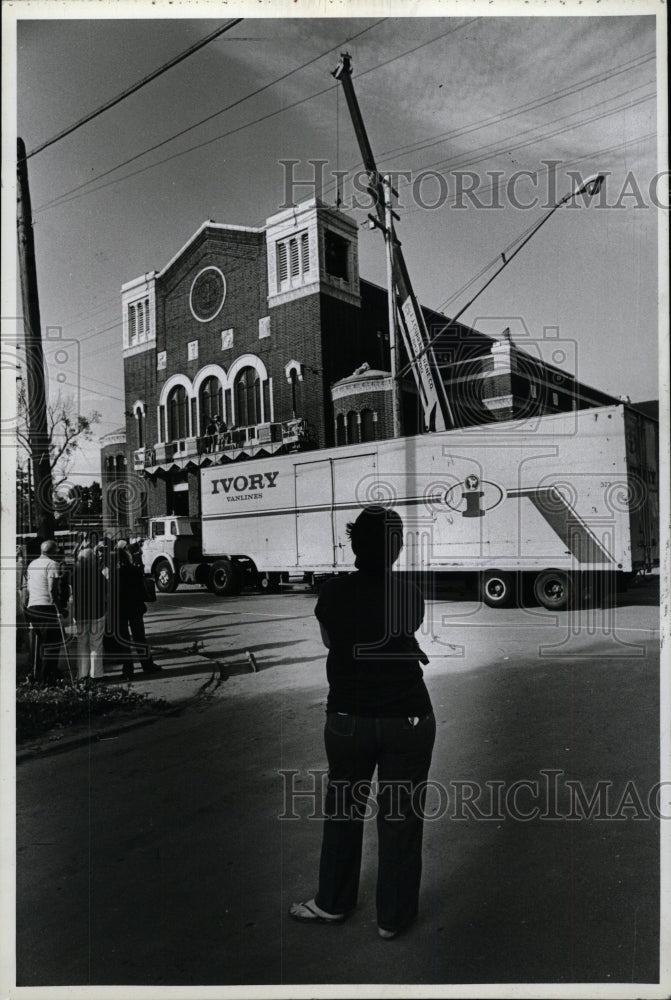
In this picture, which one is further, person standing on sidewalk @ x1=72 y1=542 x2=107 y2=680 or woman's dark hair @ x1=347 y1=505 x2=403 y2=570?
person standing on sidewalk @ x1=72 y1=542 x2=107 y2=680

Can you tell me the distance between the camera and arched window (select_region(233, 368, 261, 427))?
3393 millimetres

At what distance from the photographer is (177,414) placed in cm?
346

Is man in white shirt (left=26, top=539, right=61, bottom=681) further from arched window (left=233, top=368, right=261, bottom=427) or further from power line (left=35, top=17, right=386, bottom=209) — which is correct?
power line (left=35, top=17, right=386, bottom=209)

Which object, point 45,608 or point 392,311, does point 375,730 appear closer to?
point 45,608

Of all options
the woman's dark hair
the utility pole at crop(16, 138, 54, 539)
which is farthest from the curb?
the woman's dark hair

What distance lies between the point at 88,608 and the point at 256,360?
4.86 feet

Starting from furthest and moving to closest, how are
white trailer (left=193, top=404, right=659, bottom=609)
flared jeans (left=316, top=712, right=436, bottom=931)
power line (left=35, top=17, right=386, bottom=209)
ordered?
1. white trailer (left=193, top=404, right=659, bottom=609)
2. power line (left=35, top=17, right=386, bottom=209)
3. flared jeans (left=316, top=712, right=436, bottom=931)

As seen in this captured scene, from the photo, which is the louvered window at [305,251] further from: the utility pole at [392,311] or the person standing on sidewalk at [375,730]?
the person standing on sidewalk at [375,730]

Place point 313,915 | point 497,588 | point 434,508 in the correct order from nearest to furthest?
1. point 313,915
2. point 434,508
3. point 497,588

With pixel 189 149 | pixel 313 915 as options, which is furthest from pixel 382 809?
pixel 189 149

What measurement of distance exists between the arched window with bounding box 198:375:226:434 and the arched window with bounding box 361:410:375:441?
73 centimetres

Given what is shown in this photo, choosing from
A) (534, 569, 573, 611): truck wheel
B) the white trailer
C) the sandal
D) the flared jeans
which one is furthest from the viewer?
(534, 569, 573, 611): truck wheel

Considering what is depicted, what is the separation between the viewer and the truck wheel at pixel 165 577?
3.30 m

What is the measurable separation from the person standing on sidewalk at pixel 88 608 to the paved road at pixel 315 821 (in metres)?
0.31
